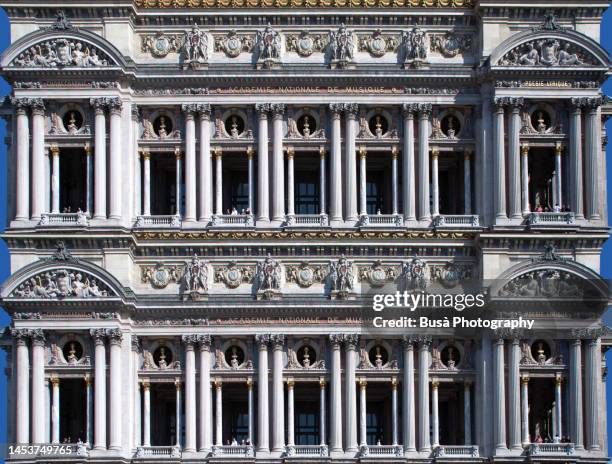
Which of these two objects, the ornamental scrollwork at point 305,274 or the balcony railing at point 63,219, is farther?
the ornamental scrollwork at point 305,274

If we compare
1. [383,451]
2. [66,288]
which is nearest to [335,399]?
[383,451]

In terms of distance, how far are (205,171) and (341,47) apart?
17.1 ft

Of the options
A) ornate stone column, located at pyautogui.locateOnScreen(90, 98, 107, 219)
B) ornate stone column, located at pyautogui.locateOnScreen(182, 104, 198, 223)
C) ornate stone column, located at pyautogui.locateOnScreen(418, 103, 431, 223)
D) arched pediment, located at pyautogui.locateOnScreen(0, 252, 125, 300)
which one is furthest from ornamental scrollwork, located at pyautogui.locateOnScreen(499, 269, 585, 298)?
ornate stone column, located at pyautogui.locateOnScreen(90, 98, 107, 219)

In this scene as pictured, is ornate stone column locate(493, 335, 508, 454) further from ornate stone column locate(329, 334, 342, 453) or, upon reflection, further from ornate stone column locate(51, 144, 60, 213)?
ornate stone column locate(51, 144, 60, 213)

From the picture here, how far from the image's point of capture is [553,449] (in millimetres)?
61844

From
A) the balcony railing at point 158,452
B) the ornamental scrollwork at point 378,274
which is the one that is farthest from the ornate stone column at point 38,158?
the ornamental scrollwork at point 378,274

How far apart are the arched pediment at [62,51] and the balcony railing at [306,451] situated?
461 inches

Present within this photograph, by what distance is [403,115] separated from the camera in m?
64.4

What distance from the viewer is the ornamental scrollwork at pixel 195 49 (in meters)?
64.6

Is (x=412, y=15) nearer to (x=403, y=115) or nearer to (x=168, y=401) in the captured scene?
(x=403, y=115)

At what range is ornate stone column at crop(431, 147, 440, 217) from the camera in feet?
210

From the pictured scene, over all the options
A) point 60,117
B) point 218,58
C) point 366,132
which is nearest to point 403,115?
point 366,132

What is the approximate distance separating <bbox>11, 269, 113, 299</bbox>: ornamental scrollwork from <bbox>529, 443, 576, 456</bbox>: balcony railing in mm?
12275

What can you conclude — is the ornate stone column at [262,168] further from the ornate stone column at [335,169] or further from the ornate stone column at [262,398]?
the ornate stone column at [262,398]
